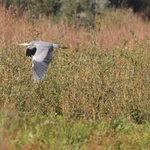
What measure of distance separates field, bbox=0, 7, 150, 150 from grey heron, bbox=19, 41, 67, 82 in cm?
25

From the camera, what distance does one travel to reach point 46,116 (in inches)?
226

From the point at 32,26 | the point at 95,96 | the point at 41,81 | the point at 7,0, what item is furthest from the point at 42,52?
the point at 7,0

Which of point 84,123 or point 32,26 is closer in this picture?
point 84,123

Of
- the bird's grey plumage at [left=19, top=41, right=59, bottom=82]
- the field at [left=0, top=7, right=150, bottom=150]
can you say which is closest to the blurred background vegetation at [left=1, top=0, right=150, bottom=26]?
the field at [left=0, top=7, right=150, bottom=150]

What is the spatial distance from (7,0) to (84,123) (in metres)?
8.44

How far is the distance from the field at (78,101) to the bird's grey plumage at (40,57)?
25 cm

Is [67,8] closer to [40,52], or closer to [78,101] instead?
[40,52]

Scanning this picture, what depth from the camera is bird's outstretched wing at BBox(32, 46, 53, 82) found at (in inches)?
222

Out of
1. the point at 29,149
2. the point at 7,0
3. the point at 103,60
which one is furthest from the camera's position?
the point at 7,0

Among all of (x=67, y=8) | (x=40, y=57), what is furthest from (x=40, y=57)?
(x=67, y=8)

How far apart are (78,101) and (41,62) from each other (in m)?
0.54

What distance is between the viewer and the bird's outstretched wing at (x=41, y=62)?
5.63 meters

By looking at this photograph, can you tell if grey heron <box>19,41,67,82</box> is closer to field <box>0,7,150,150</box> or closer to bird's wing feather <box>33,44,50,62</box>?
bird's wing feather <box>33,44,50,62</box>

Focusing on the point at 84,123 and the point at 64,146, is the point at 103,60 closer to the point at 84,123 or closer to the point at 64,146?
the point at 84,123
